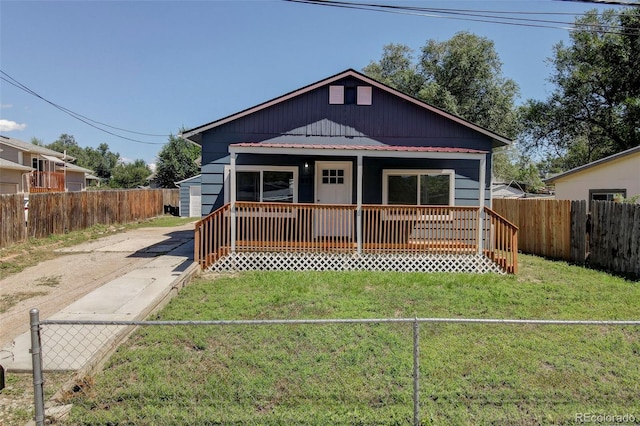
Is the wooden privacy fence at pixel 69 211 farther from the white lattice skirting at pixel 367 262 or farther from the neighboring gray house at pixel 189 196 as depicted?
the white lattice skirting at pixel 367 262

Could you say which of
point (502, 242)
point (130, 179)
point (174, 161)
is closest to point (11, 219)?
point (502, 242)

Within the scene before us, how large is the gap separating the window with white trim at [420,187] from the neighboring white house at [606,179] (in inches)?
195

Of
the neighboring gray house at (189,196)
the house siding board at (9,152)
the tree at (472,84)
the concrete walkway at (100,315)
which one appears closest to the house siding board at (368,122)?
the concrete walkway at (100,315)

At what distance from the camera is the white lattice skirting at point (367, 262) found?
30.6 feet

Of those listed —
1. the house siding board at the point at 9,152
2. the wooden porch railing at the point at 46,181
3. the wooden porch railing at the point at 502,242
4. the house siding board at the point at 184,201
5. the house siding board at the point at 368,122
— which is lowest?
the wooden porch railing at the point at 502,242

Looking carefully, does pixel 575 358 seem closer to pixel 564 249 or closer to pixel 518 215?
pixel 564 249

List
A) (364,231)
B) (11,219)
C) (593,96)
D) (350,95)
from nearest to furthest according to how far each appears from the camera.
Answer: (364,231) < (350,95) < (11,219) < (593,96)

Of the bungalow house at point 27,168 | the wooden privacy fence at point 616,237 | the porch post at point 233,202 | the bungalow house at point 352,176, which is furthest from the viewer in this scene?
the bungalow house at point 27,168

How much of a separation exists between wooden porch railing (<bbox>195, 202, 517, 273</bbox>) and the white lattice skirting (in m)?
0.13

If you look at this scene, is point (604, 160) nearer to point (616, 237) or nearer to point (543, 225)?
point (543, 225)

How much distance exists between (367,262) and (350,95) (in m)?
5.04

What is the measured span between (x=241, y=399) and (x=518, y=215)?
11768 mm

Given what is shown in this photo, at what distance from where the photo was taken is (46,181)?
2727 centimetres

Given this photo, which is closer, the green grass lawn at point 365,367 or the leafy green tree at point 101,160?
the green grass lawn at point 365,367
